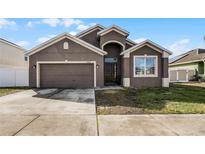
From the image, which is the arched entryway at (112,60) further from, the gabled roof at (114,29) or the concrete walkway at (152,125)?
the concrete walkway at (152,125)

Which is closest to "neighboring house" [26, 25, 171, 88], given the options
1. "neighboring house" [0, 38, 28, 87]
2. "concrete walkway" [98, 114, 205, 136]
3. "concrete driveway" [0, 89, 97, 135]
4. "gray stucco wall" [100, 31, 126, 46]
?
"gray stucco wall" [100, 31, 126, 46]

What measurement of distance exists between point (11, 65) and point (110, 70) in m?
13.2

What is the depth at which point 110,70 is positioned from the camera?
19.0 m

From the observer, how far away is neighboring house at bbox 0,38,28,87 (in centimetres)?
1853

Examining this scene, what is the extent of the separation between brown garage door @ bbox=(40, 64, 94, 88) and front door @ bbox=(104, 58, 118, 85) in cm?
281

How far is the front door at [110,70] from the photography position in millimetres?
→ 18891

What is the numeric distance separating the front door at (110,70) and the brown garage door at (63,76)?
281 cm

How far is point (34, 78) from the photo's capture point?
16281mm

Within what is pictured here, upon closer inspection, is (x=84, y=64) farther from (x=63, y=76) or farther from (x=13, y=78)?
(x=13, y=78)

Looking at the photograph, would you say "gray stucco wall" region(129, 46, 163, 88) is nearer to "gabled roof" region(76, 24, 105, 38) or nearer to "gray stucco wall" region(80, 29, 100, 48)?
"gray stucco wall" region(80, 29, 100, 48)

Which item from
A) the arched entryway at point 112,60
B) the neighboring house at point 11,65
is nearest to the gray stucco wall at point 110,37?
the arched entryway at point 112,60
